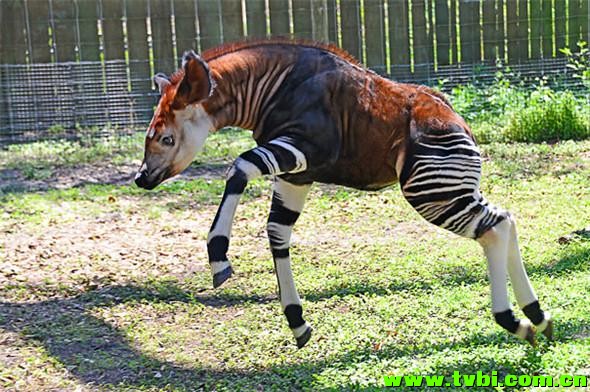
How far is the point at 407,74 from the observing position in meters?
12.3

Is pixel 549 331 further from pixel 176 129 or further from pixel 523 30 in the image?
pixel 523 30

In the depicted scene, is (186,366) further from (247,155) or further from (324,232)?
(324,232)

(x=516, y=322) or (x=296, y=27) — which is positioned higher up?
(x=296, y=27)

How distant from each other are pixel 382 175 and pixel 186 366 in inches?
54.3

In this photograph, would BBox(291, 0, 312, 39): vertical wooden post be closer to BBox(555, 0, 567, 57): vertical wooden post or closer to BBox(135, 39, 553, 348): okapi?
BBox(555, 0, 567, 57): vertical wooden post

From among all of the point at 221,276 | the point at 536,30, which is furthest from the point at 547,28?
the point at 221,276

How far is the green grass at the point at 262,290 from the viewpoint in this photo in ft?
15.2

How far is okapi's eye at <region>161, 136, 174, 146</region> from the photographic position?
430cm

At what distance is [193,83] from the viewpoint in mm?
4211

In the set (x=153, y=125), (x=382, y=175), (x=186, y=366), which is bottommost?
(x=186, y=366)

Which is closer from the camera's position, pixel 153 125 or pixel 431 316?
pixel 153 125

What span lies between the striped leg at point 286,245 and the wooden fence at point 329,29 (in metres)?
7.70

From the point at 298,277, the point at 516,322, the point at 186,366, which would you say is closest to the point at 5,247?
the point at 298,277

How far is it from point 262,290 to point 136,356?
130 cm
